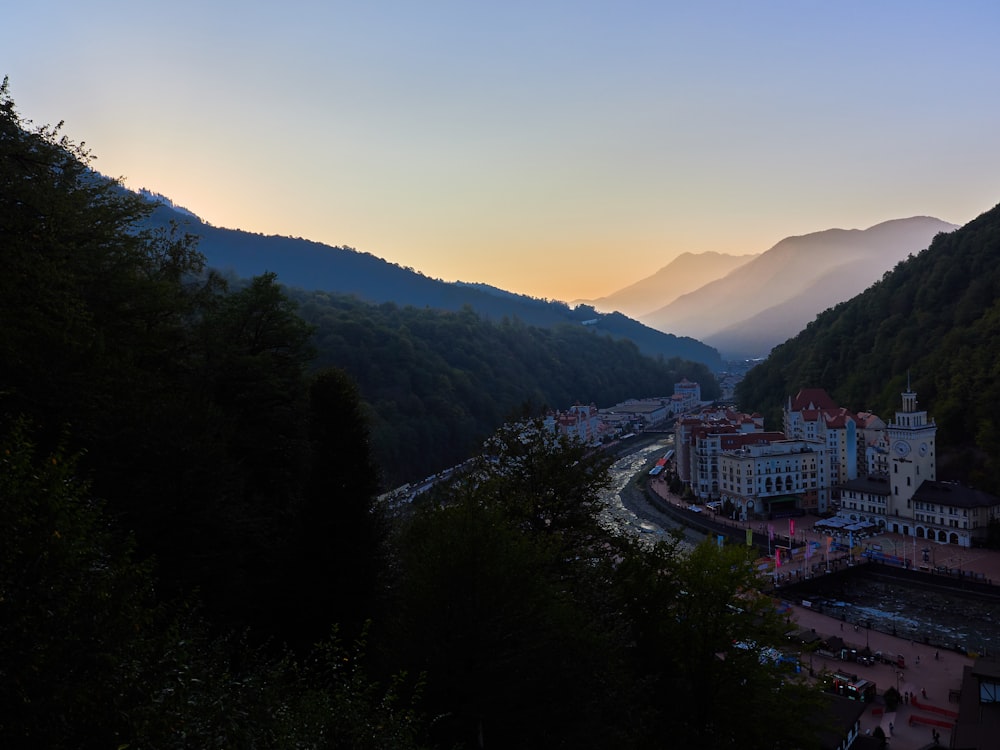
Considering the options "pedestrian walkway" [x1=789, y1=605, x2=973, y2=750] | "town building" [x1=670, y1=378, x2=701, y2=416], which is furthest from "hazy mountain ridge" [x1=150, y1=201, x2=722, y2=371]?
"pedestrian walkway" [x1=789, y1=605, x2=973, y2=750]

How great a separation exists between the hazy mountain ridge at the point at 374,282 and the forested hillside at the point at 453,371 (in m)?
14.2

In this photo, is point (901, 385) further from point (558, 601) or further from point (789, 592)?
point (558, 601)

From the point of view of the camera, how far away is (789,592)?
29219 millimetres

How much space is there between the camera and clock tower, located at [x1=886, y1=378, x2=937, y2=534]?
3681 cm

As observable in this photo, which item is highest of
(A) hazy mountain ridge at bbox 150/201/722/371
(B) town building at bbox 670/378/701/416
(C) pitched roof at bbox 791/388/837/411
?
(A) hazy mountain ridge at bbox 150/201/722/371

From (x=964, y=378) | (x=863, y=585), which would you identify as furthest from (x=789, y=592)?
(x=964, y=378)

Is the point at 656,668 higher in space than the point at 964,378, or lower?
lower

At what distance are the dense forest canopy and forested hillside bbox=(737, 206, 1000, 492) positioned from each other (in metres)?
34.6

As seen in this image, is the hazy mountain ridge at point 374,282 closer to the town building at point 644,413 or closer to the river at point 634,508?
the town building at point 644,413

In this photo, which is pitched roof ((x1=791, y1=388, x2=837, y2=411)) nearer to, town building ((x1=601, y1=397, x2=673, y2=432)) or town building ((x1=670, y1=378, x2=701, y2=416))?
town building ((x1=601, y1=397, x2=673, y2=432))

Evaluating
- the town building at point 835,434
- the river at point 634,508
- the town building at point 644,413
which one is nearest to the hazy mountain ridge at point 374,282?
the town building at point 644,413

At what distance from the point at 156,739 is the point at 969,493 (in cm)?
3913

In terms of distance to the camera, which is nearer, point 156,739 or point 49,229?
point 156,739

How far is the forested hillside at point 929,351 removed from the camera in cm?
4062
